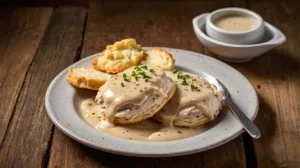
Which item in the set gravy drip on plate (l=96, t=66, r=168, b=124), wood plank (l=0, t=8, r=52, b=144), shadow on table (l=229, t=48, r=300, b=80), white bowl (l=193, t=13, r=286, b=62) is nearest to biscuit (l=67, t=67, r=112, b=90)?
gravy drip on plate (l=96, t=66, r=168, b=124)

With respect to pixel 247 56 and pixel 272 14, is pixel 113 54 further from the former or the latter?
pixel 272 14

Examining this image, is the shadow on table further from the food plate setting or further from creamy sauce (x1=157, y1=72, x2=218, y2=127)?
creamy sauce (x1=157, y1=72, x2=218, y2=127)

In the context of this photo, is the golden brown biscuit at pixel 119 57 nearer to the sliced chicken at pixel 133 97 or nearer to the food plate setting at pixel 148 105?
the food plate setting at pixel 148 105

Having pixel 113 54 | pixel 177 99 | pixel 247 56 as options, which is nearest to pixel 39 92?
pixel 113 54

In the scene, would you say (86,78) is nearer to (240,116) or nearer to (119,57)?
(119,57)

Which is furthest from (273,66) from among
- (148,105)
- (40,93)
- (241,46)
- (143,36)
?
(40,93)

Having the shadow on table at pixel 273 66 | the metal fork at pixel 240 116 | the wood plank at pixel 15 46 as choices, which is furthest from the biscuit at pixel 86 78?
the shadow on table at pixel 273 66
